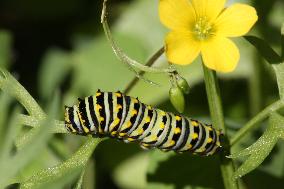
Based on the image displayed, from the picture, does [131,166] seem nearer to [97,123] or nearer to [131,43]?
[131,43]

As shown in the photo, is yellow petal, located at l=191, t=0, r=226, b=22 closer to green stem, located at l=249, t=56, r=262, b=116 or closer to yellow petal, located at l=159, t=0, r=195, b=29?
yellow petal, located at l=159, t=0, r=195, b=29

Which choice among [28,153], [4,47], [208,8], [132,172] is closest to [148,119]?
[208,8]

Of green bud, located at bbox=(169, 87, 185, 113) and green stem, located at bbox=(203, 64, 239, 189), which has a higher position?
green bud, located at bbox=(169, 87, 185, 113)

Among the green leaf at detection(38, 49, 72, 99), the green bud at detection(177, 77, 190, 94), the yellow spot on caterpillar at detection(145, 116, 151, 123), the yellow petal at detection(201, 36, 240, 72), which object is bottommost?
the green leaf at detection(38, 49, 72, 99)

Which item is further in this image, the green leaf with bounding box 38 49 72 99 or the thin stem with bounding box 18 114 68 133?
the green leaf with bounding box 38 49 72 99

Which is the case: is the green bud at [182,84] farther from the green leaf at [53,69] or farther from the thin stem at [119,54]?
the green leaf at [53,69]

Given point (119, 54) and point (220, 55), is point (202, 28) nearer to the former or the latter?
point (220, 55)

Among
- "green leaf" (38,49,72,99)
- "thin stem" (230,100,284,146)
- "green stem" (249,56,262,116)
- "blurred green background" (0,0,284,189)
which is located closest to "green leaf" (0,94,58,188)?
"thin stem" (230,100,284,146)
